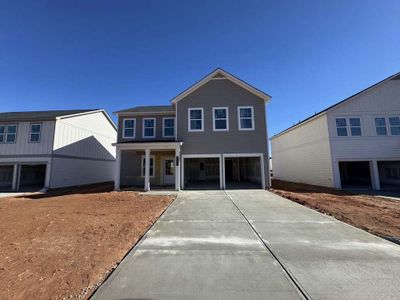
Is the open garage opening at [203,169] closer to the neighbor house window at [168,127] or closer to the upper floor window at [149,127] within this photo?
the neighbor house window at [168,127]

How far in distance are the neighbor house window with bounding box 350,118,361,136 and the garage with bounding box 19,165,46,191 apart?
28.4 m

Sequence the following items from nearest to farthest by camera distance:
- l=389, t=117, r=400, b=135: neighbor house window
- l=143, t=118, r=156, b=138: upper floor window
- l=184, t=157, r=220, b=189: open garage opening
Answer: l=389, t=117, r=400, b=135: neighbor house window, l=143, t=118, r=156, b=138: upper floor window, l=184, t=157, r=220, b=189: open garage opening

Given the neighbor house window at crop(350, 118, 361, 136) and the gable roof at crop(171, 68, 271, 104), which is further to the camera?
the neighbor house window at crop(350, 118, 361, 136)

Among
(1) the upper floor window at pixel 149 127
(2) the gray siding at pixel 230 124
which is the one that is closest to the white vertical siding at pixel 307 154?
(2) the gray siding at pixel 230 124

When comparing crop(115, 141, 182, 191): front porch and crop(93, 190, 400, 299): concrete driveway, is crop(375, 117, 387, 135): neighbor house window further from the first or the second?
crop(115, 141, 182, 191): front porch

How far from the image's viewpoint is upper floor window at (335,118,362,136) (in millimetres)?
15508

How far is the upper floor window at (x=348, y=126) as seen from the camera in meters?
15.5

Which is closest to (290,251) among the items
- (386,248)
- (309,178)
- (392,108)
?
(386,248)

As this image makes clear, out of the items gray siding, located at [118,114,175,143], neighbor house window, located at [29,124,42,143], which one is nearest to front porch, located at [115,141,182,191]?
gray siding, located at [118,114,175,143]

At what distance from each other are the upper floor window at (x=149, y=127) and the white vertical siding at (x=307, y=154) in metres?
14.1

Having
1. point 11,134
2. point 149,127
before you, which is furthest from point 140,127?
point 11,134

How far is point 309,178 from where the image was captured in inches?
723

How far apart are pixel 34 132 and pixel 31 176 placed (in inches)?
290

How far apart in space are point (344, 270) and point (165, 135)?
15.0 m
